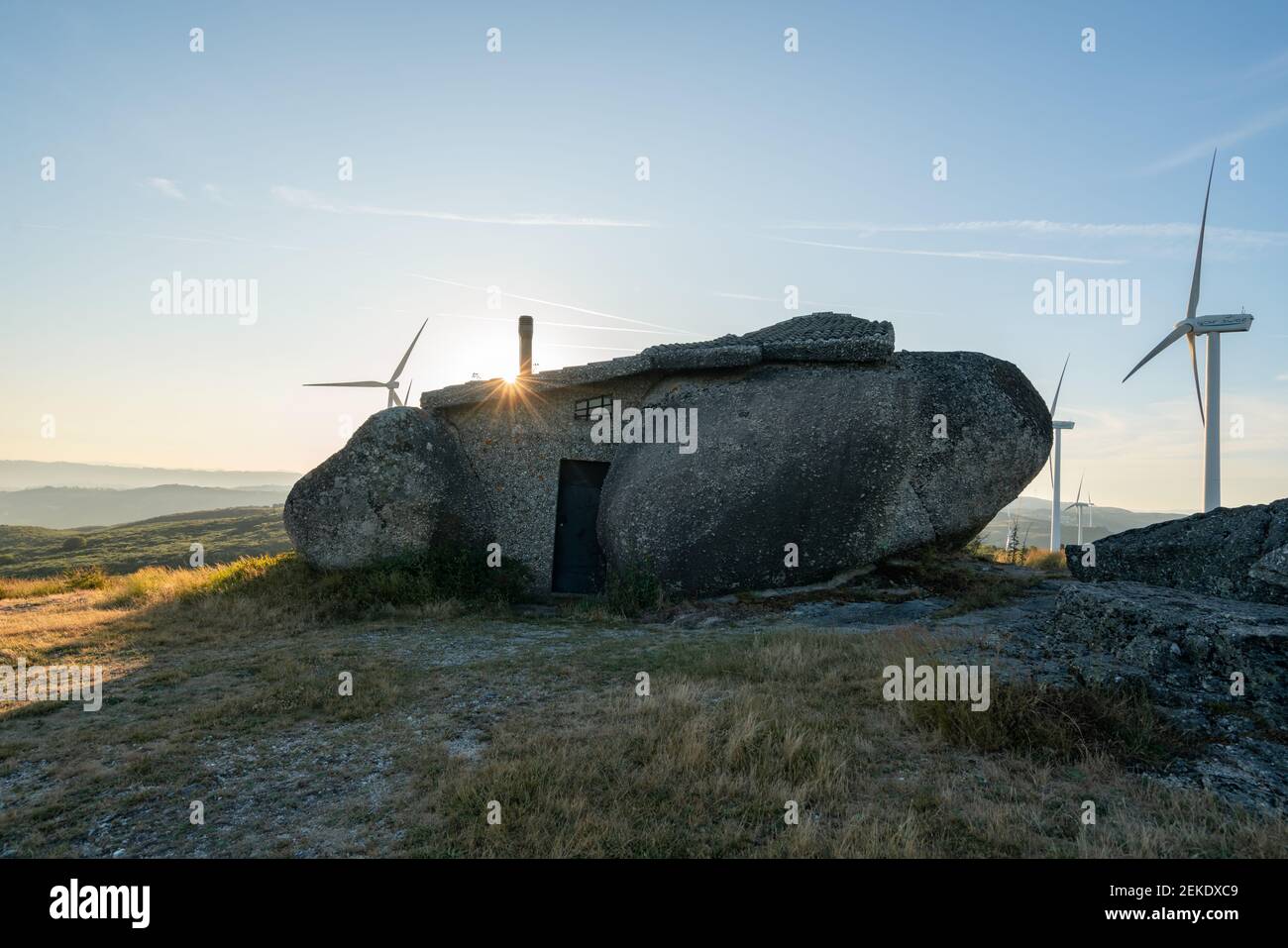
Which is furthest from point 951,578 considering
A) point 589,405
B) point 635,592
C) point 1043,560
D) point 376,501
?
point 376,501

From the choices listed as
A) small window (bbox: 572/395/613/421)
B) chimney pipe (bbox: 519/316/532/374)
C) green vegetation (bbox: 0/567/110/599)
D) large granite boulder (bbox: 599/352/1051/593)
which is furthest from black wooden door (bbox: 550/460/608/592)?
green vegetation (bbox: 0/567/110/599)

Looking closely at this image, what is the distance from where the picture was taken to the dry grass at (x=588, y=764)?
376 cm

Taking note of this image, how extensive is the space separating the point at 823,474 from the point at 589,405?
15.0ft

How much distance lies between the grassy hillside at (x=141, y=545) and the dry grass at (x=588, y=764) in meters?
33.4

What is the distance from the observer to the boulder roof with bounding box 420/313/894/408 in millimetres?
12078

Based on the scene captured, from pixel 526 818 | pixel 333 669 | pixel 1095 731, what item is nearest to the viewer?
pixel 526 818

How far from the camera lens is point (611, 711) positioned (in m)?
5.82

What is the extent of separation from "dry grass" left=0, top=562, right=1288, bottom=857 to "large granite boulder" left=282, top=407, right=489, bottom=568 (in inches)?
157

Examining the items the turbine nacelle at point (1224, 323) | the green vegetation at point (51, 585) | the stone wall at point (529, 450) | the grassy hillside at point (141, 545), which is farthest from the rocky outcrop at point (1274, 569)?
the grassy hillside at point (141, 545)

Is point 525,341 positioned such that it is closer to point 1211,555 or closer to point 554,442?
point 554,442

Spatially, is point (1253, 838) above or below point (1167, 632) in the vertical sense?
below

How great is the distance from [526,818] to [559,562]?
9.55 meters
